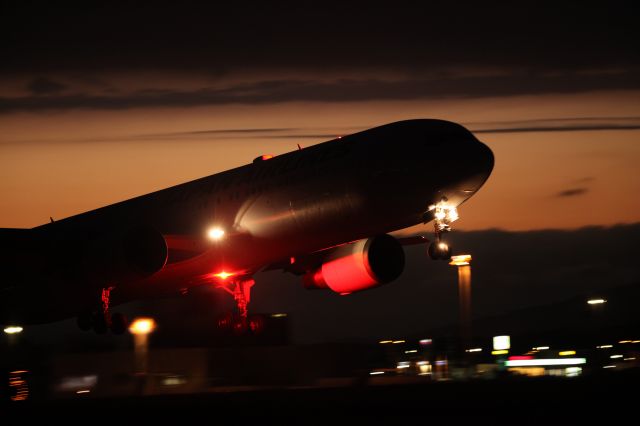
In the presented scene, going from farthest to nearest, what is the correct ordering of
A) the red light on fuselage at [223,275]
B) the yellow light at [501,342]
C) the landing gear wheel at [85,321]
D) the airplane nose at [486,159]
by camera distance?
the yellow light at [501,342]
the landing gear wheel at [85,321]
the red light on fuselage at [223,275]
the airplane nose at [486,159]

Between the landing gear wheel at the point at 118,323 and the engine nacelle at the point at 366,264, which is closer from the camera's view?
the engine nacelle at the point at 366,264

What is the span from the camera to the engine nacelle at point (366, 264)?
4181 cm

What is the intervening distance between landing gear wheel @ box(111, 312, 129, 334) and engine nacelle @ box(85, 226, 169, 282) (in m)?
6.25

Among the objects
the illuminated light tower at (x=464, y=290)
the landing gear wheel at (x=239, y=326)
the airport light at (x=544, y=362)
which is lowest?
the landing gear wheel at (x=239, y=326)

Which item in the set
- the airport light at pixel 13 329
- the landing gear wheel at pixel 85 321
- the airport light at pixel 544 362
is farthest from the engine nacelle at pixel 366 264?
the airport light at pixel 544 362

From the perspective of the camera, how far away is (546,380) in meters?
40.7

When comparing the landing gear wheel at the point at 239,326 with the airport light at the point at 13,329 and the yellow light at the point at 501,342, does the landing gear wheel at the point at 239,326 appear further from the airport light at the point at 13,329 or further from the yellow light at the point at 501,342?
A: the yellow light at the point at 501,342

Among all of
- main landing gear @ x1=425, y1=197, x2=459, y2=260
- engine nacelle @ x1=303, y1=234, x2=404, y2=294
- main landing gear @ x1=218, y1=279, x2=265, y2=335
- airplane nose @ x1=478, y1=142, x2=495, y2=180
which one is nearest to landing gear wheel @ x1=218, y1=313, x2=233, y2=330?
main landing gear @ x1=218, y1=279, x2=265, y2=335

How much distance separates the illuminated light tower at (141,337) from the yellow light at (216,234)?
57.8 feet

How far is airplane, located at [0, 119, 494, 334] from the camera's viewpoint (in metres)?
35.9

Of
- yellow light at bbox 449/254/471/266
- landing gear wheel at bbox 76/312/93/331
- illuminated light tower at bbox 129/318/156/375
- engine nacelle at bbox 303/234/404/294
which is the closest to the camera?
engine nacelle at bbox 303/234/404/294

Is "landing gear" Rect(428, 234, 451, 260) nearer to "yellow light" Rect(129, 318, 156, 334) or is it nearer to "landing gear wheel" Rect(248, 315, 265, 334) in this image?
"landing gear wheel" Rect(248, 315, 265, 334)

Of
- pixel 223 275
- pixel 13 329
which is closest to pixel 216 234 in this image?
pixel 223 275

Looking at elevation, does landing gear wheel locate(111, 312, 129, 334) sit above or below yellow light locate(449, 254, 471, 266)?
below
